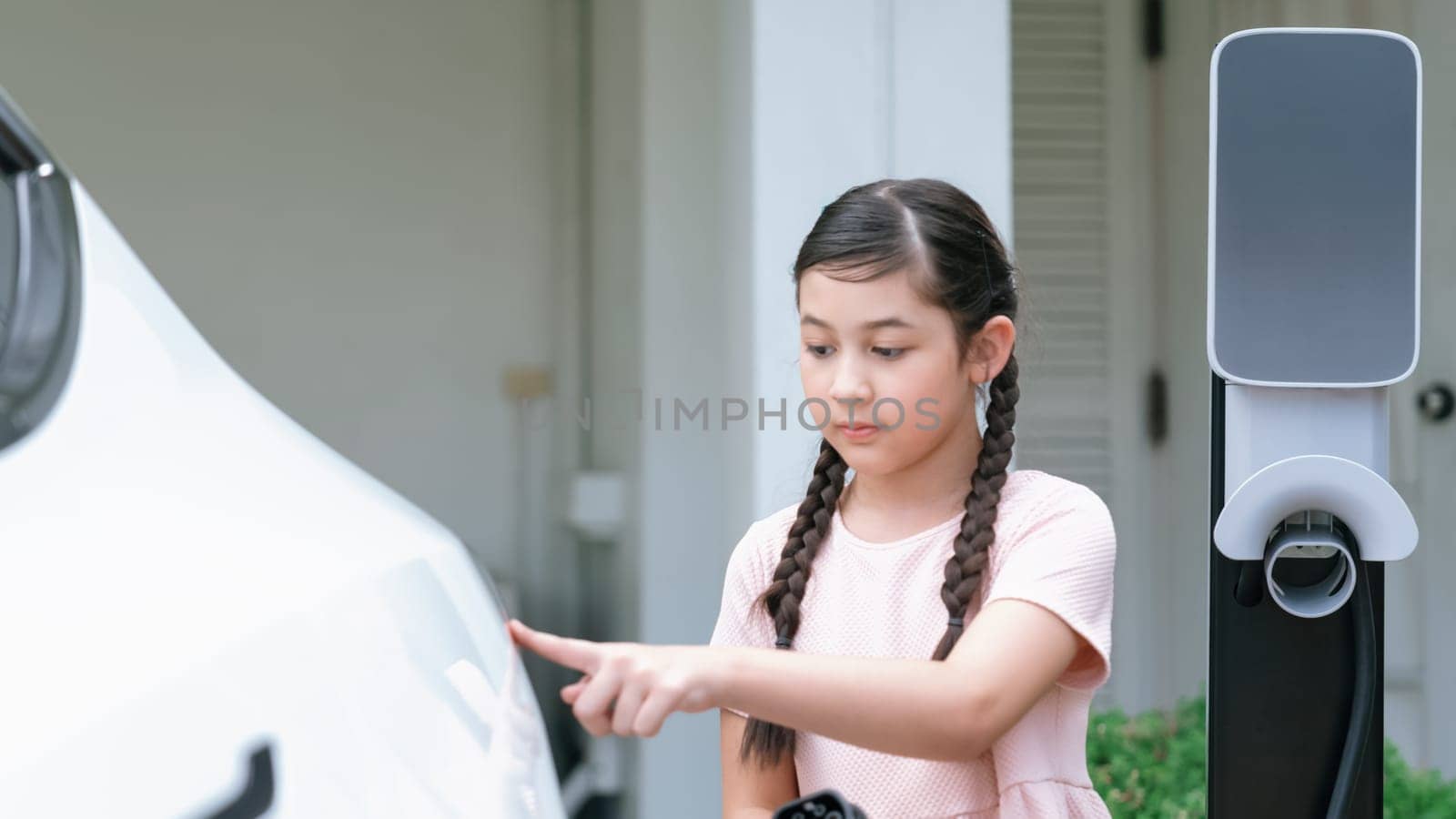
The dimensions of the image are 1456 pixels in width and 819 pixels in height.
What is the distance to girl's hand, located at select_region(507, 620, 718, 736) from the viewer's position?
871mm

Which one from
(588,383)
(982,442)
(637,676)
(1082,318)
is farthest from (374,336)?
(637,676)

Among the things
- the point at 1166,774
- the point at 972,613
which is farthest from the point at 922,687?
the point at 1166,774

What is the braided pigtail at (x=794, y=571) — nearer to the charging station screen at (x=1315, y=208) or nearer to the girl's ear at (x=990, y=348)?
the girl's ear at (x=990, y=348)

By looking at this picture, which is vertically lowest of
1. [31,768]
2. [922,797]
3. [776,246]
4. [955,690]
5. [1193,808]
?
[1193,808]

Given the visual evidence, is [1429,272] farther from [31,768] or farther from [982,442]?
[31,768]

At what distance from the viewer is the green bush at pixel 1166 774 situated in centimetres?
246

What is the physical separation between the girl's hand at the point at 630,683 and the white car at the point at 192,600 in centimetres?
7

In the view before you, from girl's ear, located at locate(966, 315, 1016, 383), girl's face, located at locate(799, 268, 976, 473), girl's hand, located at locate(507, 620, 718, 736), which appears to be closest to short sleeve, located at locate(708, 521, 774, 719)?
girl's face, located at locate(799, 268, 976, 473)

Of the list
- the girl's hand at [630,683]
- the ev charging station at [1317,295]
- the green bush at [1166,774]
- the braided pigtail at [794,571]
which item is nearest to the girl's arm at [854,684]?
the girl's hand at [630,683]

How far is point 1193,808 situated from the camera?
2.41 meters

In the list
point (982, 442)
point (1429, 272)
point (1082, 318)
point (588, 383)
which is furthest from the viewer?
point (588, 383)

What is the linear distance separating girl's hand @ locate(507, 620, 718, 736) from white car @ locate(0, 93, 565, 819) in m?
0.07

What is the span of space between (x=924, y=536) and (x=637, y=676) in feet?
1.39

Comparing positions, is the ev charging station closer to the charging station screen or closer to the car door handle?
the charging station screen
